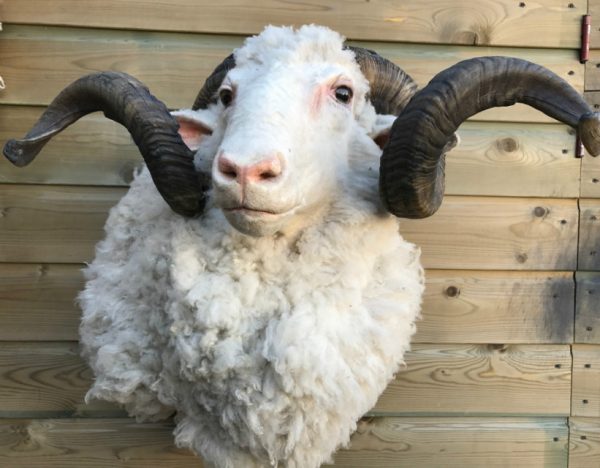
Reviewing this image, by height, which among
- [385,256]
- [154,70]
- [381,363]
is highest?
[154,70]

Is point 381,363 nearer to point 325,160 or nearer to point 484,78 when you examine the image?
point 325,160

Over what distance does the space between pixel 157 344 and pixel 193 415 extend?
8.1 inches

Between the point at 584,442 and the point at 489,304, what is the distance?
0.66 metres

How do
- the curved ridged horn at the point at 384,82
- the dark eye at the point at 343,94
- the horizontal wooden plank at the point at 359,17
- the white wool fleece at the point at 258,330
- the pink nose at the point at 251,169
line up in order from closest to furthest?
the pink nose at the point at 251,169
the white wool fleece at the point at 258,330
the dark eye at the point at 343,94
the curved ridged horn at the point at 384,82
the horizontal wooden plank at the point at 359,17

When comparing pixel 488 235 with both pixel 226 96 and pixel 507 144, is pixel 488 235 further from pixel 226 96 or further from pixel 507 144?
pixel 226 96

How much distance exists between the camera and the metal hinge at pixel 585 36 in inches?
74.8

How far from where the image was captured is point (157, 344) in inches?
53.6

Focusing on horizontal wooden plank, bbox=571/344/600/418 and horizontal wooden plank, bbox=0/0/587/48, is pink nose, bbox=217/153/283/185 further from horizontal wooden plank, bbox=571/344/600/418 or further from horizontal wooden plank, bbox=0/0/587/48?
horizontal wooden plank, bbox=571/344/600/418

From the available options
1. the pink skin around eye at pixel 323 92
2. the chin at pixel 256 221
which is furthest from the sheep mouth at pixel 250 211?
the pink skin around eye at pixel 323 92

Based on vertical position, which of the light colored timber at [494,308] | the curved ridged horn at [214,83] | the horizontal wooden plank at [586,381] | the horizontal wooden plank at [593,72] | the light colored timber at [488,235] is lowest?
the horizontal wooden plank at [586,381]

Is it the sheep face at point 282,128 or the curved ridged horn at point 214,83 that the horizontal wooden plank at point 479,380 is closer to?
the sheep face at point 282,128

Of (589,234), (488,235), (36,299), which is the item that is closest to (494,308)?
(488,235)

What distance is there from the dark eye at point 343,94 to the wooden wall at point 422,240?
655 mm

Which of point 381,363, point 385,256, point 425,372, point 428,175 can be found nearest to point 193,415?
point 381,363
